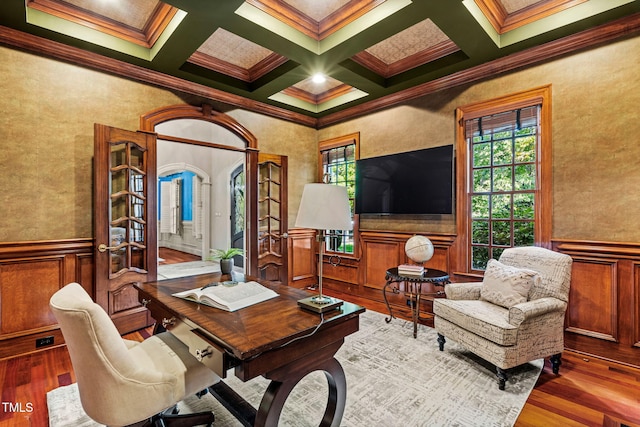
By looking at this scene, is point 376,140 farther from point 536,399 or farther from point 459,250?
point 536,399

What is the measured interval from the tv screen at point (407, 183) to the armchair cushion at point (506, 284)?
1073mm

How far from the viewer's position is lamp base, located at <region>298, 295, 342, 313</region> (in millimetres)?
1617

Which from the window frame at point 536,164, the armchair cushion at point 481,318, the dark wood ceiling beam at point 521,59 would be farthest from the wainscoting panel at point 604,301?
the dark wood ceiling beam at point 521,59

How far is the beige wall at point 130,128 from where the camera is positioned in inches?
102

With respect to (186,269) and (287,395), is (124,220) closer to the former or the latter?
(287,395)

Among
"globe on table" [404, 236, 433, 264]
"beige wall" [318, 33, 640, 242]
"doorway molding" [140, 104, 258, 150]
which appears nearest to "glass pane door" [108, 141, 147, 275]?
"doorway molding" [140, 104, 258, 150]

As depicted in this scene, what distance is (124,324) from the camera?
320 cm

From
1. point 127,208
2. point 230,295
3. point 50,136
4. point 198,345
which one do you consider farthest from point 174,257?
point 198,345

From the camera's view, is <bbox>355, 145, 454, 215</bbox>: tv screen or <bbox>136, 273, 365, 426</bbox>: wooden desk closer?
<bbox>136, 273, 365, 426</bbox>: wooden desk

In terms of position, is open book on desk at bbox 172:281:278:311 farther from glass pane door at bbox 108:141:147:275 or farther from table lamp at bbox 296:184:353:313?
glass pane door at bbox 108:141:147:275

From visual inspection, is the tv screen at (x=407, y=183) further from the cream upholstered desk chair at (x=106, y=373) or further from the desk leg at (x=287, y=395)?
the cream upholstered desk chair at (x=106, y=373)

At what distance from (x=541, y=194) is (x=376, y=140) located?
2.13m

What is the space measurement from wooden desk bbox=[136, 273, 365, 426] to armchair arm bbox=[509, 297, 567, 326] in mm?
1301

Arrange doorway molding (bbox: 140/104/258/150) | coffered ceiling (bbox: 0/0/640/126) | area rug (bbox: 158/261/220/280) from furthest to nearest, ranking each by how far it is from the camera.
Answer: area rug (bbox: 158/261/220/280) < doorway molding (bbox: 140/104/258/150) < coffered ceiling (bbox: 0/0/640/126)
